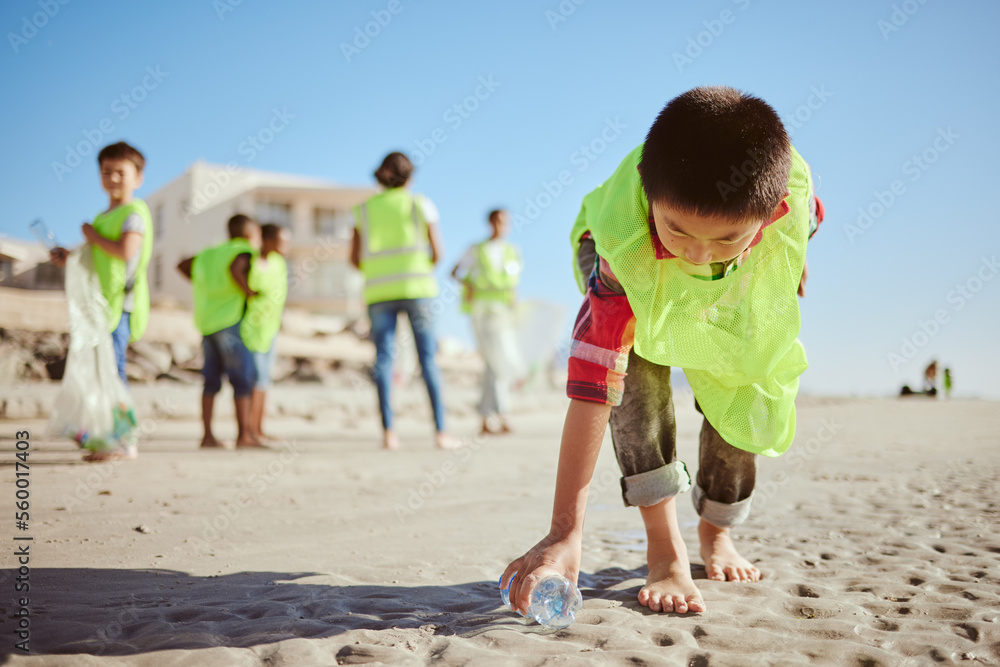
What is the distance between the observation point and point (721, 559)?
2141 millimetres

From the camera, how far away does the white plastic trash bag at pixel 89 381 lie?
400 cm

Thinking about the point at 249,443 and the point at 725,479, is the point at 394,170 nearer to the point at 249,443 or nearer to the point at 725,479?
the point at 249,443

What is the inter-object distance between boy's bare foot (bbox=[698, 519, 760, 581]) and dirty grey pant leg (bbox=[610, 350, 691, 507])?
32 cm

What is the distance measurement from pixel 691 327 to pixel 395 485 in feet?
8.11

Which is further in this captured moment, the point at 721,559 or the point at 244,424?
the point at 244,424

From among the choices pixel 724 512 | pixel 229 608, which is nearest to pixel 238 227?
pixel 229 608

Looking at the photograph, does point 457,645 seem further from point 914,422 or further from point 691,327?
point 914,422

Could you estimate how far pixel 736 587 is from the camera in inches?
79.4

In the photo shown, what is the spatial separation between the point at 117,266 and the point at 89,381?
719mm

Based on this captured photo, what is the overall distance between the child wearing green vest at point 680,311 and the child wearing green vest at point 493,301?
508 cm

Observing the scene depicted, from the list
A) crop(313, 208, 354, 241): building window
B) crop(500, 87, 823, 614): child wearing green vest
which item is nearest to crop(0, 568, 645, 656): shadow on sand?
crop(500, 87, 823, 614): child wearing green vest

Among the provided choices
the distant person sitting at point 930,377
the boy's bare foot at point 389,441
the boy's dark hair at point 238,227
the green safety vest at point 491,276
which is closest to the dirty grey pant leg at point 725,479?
the boy's bare foot at point 389,441

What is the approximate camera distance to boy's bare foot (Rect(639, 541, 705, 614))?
1812mm

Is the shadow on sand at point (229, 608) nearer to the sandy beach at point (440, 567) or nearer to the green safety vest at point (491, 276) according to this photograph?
the sandy beach at point (440, 567)
